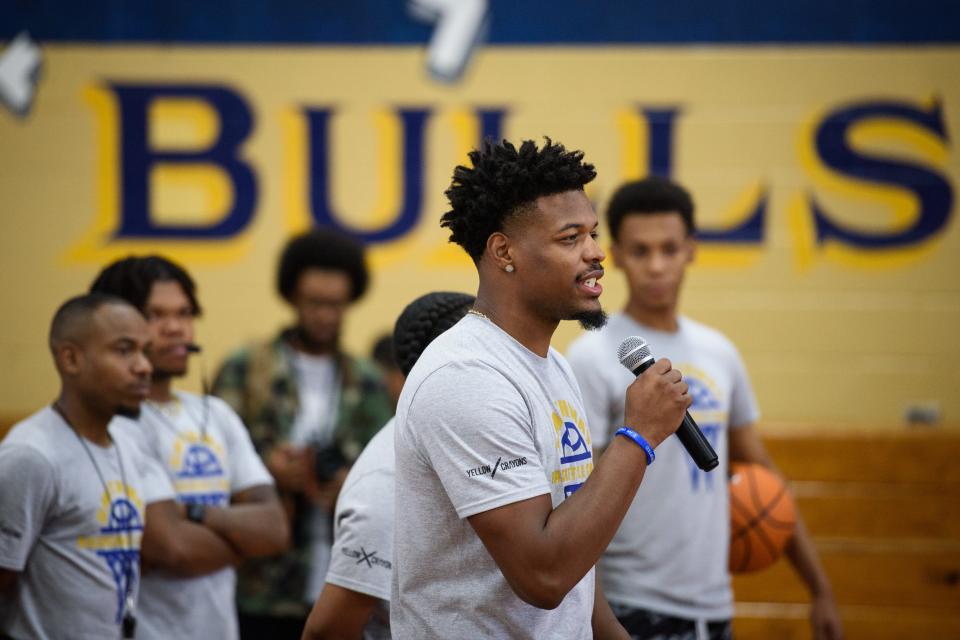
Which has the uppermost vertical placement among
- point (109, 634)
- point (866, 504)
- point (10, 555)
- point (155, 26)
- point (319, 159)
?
point (155, 26)

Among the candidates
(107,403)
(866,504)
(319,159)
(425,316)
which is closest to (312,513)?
(107,403)

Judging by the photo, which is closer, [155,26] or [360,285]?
[360,285]

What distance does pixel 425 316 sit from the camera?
279cm

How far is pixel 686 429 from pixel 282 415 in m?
2.58

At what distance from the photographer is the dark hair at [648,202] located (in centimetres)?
401

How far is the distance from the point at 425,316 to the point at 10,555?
3.81 feet

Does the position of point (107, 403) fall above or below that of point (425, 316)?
below

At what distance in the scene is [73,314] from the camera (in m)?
3.34

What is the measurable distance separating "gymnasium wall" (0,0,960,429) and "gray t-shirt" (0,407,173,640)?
3316 millimetres

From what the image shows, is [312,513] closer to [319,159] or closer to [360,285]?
[360,285]

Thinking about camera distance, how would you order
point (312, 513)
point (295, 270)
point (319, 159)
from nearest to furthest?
point (312, 513), point (295, 270), point (319, 159)

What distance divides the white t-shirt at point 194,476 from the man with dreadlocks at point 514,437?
130 cm

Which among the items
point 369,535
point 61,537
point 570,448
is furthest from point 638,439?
point 61,537

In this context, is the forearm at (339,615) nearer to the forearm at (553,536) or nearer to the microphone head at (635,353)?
the forearm at (553,536)
